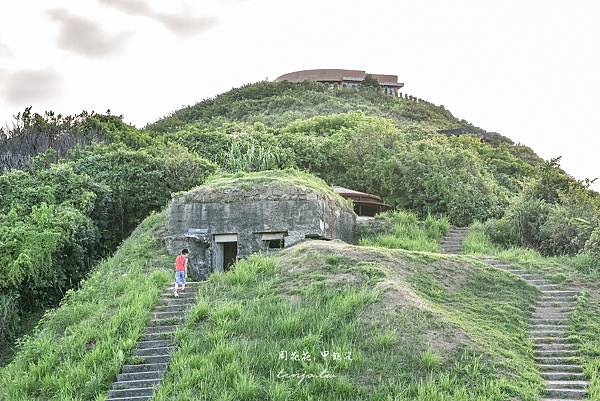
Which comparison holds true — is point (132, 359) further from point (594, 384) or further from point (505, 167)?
point (505, 167)

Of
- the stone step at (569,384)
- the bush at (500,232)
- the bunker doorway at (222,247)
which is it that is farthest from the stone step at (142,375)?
the bush at (500,232)

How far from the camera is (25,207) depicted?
24031 millimetres

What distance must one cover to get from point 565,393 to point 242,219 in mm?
10386

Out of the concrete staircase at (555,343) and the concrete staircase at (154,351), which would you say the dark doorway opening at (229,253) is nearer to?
the concrete staircase at (154,351)

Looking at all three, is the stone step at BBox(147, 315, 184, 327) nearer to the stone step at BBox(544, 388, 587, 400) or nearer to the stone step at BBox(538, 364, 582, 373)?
the stone step at BBox(538, 364, 582, 373)

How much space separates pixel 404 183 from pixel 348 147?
13.0 ft

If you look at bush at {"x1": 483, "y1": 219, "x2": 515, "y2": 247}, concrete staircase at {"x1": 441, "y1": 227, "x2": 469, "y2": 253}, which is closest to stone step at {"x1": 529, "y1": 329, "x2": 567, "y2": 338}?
concrete staircase at {"x1": 441, "y1": 227, "x2": 469, "y2": 253}

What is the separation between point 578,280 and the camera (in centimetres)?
1966

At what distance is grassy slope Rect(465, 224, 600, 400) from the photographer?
581 inches

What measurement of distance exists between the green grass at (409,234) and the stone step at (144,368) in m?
10.2

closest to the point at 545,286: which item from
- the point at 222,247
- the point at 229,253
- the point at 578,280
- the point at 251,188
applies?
the point at 578,280

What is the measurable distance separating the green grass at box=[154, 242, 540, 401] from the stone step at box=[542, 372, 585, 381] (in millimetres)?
347

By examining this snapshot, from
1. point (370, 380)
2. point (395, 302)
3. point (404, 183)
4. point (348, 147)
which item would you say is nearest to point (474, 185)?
point (404, 183)

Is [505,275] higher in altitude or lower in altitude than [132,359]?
higher
